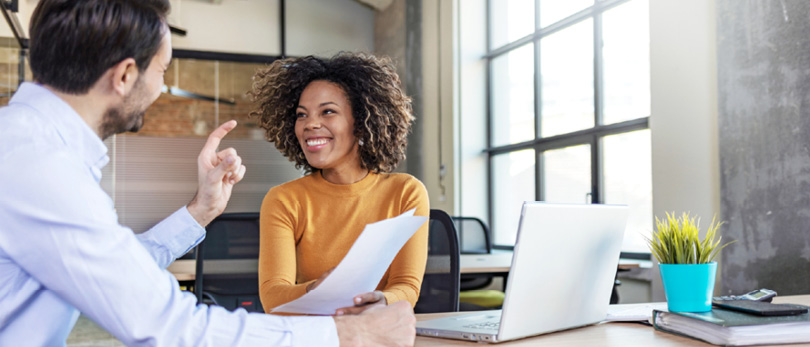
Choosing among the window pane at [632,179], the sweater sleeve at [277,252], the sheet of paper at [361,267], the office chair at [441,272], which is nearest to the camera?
the sheet of paper at [361,267]

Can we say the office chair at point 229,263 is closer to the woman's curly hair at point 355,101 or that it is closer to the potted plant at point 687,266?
the woman's curly hair at point 355,101

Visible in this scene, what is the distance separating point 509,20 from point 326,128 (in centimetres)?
475

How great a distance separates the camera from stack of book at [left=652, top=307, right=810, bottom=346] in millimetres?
1143

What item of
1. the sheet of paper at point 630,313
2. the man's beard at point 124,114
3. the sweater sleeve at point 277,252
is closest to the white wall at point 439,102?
the sweater sleeve at point 277,252

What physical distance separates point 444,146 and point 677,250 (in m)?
5.33

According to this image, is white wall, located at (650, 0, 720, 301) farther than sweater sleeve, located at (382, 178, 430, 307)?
Yes

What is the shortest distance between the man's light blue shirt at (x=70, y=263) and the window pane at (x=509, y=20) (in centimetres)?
526

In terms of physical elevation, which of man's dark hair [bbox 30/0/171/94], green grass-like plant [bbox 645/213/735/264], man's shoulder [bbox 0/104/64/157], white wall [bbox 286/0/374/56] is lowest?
green grass-like plant [bbox 645/213/735/264]

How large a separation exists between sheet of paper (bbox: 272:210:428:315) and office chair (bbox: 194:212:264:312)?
1.23 m

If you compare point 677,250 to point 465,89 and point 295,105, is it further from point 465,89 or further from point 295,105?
point 465,89

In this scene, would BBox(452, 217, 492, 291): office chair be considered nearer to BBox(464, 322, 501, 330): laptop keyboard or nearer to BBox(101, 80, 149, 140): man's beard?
BBox(464, 322, 501, 330): laptop keyboard

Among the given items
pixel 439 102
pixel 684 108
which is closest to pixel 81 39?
pixel 684 108

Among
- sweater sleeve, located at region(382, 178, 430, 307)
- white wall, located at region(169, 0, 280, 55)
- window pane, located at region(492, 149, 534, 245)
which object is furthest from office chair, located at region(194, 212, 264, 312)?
white wall, located at region(169, 0, 280, 55)

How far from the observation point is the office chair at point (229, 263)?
2457mm
